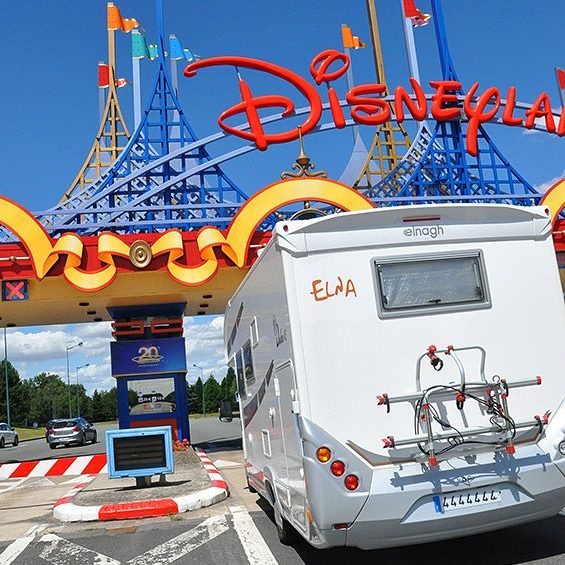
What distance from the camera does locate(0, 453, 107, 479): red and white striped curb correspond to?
13961 millimetres

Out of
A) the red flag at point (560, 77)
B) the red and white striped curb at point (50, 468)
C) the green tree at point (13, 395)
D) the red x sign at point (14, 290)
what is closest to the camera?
the red and white striped curb at point (50, 468)

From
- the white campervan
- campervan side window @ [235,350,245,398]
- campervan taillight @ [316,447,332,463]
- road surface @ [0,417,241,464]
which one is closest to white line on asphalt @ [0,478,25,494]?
campervan side window @ [235,350,245,398]

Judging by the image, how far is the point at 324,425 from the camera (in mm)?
5258

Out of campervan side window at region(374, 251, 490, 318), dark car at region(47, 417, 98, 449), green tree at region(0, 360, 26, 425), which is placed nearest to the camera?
campervan side window at region(374, 251, 490, 318)

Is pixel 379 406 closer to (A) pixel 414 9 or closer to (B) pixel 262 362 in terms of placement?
(B) pixel 262 362

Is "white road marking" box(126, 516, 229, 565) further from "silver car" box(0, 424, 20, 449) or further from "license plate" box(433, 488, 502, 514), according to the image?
"silver car" box(0, 424, 20, 449)

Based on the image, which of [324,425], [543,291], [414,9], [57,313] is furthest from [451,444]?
[414,9]

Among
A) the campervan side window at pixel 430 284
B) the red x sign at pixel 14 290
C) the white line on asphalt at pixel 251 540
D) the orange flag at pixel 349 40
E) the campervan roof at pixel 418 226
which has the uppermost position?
the orange flag at pixel 349 40

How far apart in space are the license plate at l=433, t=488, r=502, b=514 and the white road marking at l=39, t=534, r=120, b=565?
3339 millimetres

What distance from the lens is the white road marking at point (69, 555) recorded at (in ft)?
22.8

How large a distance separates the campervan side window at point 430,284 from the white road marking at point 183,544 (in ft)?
11.2

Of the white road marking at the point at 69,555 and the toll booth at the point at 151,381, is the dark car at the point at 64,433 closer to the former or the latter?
the toll booth at the point at 151,381

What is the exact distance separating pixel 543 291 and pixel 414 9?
26.5m

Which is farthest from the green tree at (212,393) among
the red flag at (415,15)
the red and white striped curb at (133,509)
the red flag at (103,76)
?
the red and white striped curb at (133,509)
